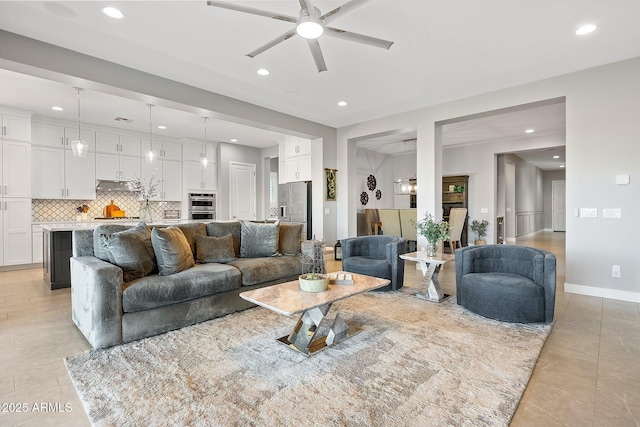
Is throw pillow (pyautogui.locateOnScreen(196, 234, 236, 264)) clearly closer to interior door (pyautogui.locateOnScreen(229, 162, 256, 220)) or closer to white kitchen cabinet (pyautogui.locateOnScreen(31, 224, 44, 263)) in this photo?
white kitchen cabinet (pyautogui.locateOnScreen(31, 224, 44, 263))

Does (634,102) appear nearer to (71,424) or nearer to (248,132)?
(71,424)

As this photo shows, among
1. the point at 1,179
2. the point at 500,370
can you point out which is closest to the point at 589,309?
the point at 500,370

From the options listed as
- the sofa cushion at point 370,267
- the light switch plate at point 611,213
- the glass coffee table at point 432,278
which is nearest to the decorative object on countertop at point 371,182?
the sofa cushion at point 370,267

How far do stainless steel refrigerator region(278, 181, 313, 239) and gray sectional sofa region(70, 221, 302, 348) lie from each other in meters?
3.16

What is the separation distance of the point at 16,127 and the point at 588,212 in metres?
9.06

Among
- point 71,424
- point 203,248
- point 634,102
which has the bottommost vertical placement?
point 71,424

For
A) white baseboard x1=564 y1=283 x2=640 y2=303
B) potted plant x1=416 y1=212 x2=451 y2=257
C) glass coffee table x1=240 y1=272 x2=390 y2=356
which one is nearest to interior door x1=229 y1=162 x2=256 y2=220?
potted plant x1=416 y1=212 x2=451 y2=257

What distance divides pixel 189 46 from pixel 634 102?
518 cm

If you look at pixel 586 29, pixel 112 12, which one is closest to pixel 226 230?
pixel 112 12

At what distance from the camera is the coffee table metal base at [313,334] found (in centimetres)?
243

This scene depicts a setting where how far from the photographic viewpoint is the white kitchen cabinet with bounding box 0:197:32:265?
5457mm

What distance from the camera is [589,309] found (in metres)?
3.46

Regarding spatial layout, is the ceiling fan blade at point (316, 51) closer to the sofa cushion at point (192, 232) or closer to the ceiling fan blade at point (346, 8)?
the ceiling fan blade at point (346, 8)

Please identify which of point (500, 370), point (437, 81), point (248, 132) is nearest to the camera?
point (500, 370)
